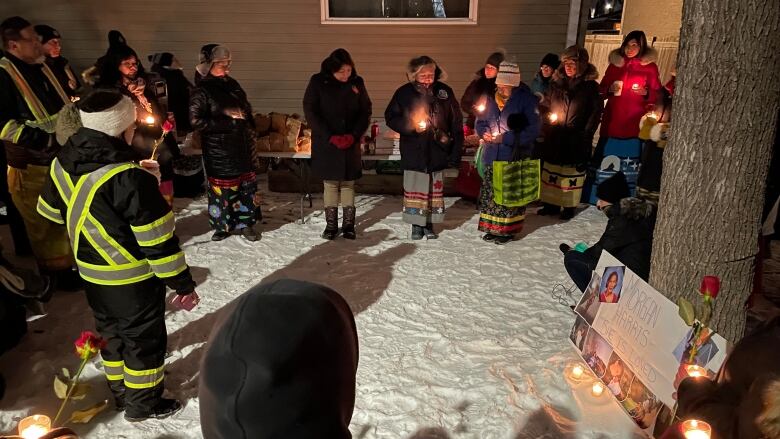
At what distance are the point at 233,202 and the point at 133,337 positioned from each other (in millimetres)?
3004

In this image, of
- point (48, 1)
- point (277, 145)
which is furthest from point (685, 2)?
point (48, 1)

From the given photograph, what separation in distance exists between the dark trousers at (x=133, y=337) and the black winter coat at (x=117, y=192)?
223 millimetres

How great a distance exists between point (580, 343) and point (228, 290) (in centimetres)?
295

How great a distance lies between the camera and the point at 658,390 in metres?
2.88

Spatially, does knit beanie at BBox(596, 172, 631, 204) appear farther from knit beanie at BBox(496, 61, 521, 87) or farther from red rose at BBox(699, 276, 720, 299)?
knit beanie at BBox(496, 61, 521, 87)

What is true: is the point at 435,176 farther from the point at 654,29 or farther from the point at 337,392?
the point at 654,29

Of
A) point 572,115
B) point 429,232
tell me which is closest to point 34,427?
point 429,232

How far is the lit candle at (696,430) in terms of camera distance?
5.38ft

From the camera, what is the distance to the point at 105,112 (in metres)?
2.70

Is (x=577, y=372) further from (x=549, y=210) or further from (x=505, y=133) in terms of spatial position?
(x=549, y=210)

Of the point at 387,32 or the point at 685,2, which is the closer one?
the point at 685,2

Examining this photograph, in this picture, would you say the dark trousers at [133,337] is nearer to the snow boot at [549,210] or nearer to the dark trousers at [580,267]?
the dark trousers at [580,267]

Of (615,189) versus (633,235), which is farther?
(615,189)

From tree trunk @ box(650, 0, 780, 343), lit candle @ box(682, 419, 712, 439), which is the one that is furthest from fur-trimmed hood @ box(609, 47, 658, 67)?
lit candle @ box(682, 419, 712, 439)
